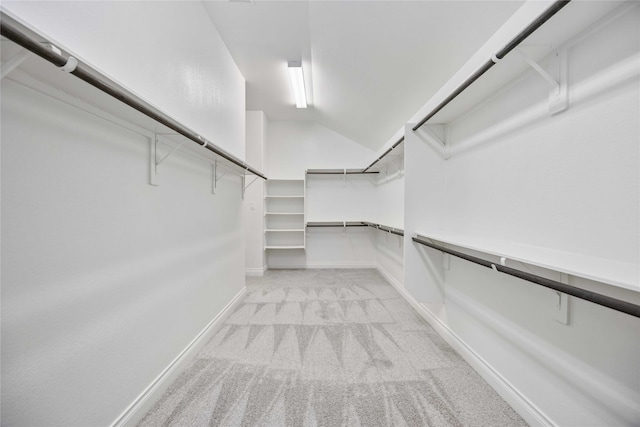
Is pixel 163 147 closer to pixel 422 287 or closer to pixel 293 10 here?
pixel 293 10

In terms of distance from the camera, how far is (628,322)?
874 mm

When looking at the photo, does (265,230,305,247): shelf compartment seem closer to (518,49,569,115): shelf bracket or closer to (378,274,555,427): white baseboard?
(378,274,555,427): white baseboard

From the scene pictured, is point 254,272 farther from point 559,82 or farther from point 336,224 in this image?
point 559,82

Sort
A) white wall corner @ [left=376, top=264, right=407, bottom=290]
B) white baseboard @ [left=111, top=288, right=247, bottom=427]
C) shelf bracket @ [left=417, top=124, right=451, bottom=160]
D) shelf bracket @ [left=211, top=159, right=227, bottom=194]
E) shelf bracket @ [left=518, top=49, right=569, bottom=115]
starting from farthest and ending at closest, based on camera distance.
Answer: white wall corner @ [left=376, top=264, right=407, bottom=290], shelf bracket @ [left=211, top=159, right=227, bottom=194], shelf bracket @ [left=417, top=124, right=451, bottom=160], white baseboard @ [left=111, top=288, right=247, bottom=427], shelf bracket @ [left=518, top=49, right=569, bottom=115]

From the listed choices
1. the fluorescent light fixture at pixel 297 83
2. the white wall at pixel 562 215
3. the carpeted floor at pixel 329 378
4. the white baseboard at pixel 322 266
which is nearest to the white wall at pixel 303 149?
the fluorescent light fixture at pixel 297 83

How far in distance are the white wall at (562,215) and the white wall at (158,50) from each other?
1.82 m

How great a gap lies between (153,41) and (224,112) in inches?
43.4

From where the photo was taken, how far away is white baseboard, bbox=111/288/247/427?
124cm

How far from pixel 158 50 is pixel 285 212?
3337 millimetres

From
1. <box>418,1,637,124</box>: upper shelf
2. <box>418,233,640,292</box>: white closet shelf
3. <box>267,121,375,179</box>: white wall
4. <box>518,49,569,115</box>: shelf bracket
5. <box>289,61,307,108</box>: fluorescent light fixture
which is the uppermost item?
<box>289,61,307,108</box>: fluorescent light fixture

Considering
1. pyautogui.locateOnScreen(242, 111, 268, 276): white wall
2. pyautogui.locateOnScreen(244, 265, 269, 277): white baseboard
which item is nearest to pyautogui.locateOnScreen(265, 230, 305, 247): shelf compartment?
pyautogui.locateOnScreen(242, 111, 268, 276): white wall

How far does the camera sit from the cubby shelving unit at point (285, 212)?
15.4ft

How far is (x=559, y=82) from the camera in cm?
109

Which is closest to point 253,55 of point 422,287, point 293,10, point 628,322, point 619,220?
point 293,10
